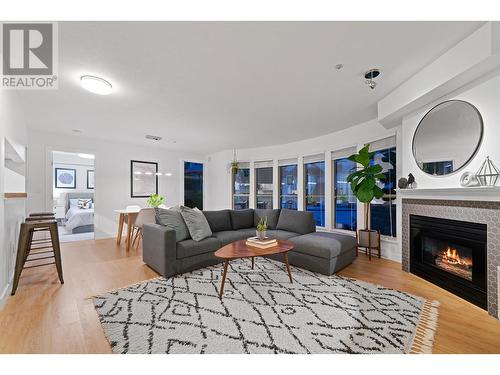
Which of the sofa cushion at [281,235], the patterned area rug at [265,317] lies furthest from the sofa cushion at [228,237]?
the patterned area rug at [265,317]

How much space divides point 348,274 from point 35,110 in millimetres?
5274

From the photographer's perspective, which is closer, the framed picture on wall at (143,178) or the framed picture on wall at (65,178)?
the framed picture on wall at (143,178)

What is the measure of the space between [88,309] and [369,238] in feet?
12.8

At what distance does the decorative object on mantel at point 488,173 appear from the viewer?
193cm

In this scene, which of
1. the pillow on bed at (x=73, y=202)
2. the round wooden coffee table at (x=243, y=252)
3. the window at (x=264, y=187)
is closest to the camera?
the round wooden coffee table at (x=243, y=252)

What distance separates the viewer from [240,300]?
84.7 inches

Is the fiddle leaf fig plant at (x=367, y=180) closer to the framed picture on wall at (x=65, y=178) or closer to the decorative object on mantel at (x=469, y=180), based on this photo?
the decorative object on mantel at (x=469, y=180)

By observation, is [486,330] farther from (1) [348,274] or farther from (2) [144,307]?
(2) [144,307]

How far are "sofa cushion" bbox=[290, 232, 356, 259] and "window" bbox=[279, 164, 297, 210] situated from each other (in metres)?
2.50

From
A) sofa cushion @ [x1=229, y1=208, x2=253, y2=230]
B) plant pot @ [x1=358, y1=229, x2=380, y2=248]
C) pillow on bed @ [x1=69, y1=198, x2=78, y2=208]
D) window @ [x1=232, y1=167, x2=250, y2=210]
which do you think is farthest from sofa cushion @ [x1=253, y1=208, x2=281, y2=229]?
pillow on bed @ [x1=69, y1=198, x2=78, y2=208]

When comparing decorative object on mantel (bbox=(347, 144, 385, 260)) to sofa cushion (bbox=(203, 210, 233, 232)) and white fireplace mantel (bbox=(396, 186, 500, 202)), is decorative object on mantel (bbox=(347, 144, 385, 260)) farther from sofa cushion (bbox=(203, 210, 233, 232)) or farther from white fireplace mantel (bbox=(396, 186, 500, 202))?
sofa cushion (bbox=(203, 210, 233, 232))

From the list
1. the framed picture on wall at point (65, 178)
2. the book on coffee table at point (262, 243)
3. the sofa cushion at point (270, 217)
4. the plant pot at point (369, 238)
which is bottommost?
the plant pot at point (369, 238)
